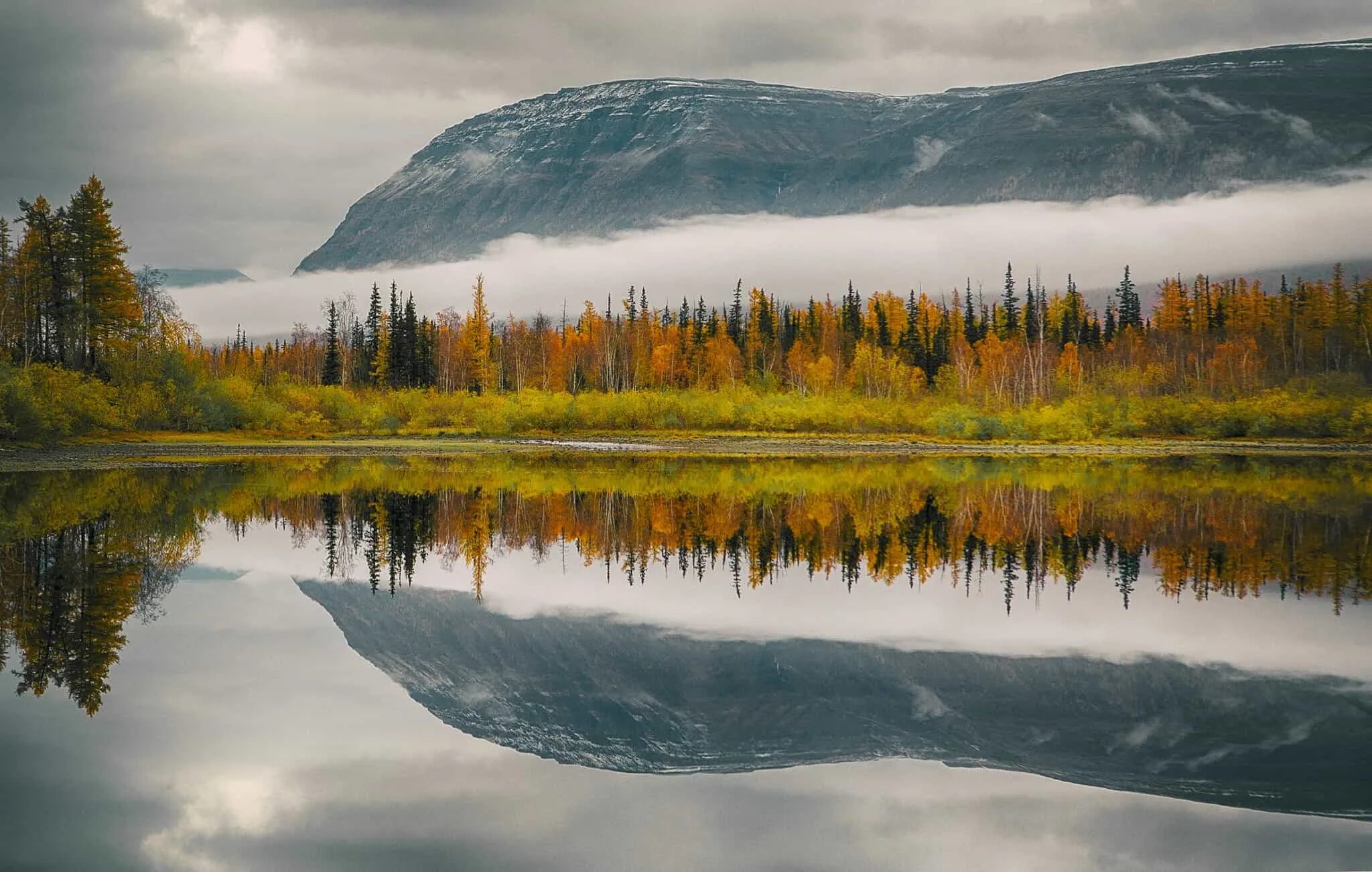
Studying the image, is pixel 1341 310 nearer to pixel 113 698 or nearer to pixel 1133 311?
pixel 1133 311

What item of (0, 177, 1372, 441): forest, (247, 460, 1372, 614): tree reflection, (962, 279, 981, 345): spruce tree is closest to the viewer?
(247, 460, 1372, 614): tree reflection

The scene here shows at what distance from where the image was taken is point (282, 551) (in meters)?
20.1

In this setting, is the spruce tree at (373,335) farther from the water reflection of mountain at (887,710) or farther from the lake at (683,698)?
the water reflection of mountain at (887,710)

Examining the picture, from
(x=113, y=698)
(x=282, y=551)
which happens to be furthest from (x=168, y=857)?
(x=282, y=551)

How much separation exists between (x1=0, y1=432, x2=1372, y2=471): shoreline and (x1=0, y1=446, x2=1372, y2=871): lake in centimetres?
3137

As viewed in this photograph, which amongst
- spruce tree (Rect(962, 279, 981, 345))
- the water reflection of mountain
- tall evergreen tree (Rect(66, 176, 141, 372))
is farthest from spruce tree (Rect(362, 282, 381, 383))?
the water reflection of mountain

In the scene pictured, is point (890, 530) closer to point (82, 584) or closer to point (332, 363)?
point (82, 584)

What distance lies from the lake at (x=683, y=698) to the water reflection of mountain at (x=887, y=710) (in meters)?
0.05

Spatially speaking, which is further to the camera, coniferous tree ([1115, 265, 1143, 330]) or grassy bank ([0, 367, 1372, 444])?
coniferous tree ([1115, 265, 1143, 330])

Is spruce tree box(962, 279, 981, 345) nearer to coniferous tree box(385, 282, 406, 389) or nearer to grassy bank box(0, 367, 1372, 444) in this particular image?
grassy bank box(0, 367, 1372, 444)

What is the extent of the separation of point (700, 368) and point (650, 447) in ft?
146

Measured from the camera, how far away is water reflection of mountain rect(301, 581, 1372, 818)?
8.62 m

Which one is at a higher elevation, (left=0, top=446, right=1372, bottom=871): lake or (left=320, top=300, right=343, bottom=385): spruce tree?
(left=320, top=300, right=343, bottom=385): spruce tree

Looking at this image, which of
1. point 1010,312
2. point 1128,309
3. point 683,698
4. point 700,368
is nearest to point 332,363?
point 700,368
